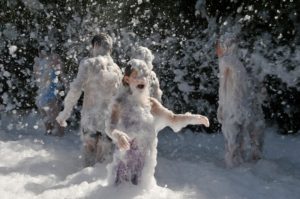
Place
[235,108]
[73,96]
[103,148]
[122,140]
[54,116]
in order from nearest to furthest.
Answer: [122,140] < [73,96] < [103,148] < [235,108] < [54,116]

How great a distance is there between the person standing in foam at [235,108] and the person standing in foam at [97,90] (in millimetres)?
Answer: 1428

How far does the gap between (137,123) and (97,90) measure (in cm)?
153

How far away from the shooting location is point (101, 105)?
6859 mm

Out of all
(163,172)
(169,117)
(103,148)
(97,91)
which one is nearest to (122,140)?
(169,117)

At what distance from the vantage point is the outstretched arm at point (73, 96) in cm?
660

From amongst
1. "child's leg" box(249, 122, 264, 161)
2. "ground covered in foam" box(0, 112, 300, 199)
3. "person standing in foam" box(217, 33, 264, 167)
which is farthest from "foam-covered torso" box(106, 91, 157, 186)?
"child's leg" box(249, 122, 264, 161)

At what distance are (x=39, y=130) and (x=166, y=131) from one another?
252cm

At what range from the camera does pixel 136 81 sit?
17.6 ft

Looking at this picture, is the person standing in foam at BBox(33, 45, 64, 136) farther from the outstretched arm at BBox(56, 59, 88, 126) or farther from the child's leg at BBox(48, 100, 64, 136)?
the outstretched arm at BBox(56, 59, 88, 126)

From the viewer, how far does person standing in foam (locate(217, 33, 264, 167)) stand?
713cm

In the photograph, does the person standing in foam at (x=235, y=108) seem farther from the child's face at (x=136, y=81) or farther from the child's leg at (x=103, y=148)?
the child's face at (x=136, y=81)

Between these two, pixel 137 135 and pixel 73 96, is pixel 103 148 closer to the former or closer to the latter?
pixel 73 96

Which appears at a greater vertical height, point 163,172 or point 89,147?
point 89,147

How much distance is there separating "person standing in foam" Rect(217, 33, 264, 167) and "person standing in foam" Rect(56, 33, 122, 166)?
1.43 m
